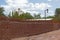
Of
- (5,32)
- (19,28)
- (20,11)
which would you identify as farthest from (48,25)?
(20,11)

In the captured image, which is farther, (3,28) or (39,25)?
(39,25)

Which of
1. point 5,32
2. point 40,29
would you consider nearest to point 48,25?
point 40,29

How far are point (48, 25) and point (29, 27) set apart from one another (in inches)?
103

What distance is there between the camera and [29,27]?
53.6 ft

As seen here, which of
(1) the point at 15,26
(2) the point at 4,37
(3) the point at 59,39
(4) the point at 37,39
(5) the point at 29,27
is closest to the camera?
(3) the point at 59,39

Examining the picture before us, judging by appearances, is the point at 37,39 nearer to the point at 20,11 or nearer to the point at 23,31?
the point at 23,31

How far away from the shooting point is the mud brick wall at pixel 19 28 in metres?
14.0

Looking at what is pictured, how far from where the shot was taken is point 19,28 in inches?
610

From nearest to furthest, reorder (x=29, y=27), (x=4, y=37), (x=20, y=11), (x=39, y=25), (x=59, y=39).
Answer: (x=59, y=39) → (x=4, y=37) → (x=29, y=27) → (x=39, y=25) → (x=20, y=11)

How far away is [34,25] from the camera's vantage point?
16.9 metres

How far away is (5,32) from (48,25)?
5.48 m

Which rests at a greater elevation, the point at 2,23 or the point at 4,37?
the point at 2,23

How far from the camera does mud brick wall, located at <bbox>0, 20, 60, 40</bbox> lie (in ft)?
46.0

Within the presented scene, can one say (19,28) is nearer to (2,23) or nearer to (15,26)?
(15,26)
